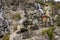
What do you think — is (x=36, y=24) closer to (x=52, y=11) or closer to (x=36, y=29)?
(x=36, y=29)

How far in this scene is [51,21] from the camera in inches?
684

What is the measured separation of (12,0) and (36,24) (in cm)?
1005

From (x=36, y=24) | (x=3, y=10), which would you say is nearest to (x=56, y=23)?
(x=36, y=24)

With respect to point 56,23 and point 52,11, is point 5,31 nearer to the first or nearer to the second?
point 56,23

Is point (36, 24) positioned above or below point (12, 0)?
below

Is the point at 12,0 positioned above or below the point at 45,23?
above

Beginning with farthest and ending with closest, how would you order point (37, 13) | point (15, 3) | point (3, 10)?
point (15, 3) < point (3, 10) < point (37, 13)

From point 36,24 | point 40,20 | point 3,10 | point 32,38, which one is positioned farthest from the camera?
point 3,10

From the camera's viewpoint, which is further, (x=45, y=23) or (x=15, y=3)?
(x=15, y=3)

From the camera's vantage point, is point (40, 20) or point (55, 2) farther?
point (55, 2)

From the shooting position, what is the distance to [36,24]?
1619cm

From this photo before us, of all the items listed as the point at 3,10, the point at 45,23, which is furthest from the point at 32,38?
the point at 3,10

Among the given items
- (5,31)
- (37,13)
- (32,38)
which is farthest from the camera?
(37,13)

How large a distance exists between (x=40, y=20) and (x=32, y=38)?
4614mm
